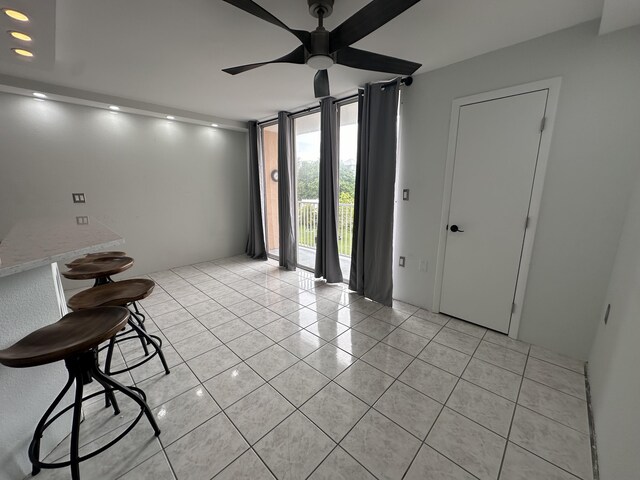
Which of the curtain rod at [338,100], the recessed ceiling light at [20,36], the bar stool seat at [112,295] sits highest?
the curtain rod at [338,100]

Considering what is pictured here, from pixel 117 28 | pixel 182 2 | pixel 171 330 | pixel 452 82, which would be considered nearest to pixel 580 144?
pixel 452 82

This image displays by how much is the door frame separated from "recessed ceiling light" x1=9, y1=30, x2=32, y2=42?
3420 mm

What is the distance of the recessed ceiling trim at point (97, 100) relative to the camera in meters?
2.74

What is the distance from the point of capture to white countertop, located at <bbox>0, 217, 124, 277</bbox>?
3.53 ft

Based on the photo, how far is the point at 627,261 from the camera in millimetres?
1593

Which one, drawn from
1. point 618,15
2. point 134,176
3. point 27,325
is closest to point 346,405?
point 27,325

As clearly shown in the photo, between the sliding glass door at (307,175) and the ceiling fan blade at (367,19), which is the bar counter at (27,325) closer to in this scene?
the ceiling fan blade at (367,19)

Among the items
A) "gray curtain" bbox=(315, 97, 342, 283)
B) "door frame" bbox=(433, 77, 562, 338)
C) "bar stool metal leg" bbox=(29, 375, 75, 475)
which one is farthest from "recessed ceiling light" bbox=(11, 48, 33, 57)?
"door frame" bbox=(433, 77, 562, 338)

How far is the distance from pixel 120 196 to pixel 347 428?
4.21 m

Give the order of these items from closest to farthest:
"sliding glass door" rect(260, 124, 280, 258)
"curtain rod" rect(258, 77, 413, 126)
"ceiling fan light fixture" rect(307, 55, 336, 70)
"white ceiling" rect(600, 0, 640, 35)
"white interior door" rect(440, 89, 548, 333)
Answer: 1. "white ceiling" rect(600, 0, 640, 35)
2. "ceiling fan light fixture" rect(307, 55, 336, 70)
3. "white interior door" rect(440, 89, 548, 333)
4. "curtain rod" rect(258, 77, 413, 126)
5. "sliding glass door" rect(260, 124, 280, 258)

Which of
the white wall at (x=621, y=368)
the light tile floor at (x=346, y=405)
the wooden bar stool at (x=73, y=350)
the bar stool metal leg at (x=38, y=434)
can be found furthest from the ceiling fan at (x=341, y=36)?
the light tile floor at (x=346, y=405)

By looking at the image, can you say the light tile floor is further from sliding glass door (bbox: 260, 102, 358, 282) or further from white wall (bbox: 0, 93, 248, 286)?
white wall (bbox: 0, 93, 248, 286)

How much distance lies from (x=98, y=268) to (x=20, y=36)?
1.70m

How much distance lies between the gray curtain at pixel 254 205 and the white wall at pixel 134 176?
0.34 m
